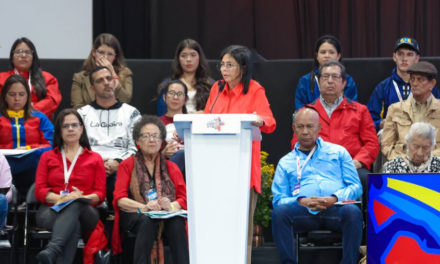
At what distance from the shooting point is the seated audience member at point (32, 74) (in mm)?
5758

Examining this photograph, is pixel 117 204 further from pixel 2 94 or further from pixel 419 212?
pixel 419 212

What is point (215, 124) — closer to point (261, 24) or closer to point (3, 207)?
point (3, 207)

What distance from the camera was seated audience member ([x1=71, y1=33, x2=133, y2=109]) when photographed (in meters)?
5.87

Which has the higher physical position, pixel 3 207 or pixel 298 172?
pixel 298 172

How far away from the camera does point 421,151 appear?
4645mm

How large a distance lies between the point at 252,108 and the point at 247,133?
24.3 inches

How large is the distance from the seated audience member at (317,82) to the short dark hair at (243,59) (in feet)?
5.80

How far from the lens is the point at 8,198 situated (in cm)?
470

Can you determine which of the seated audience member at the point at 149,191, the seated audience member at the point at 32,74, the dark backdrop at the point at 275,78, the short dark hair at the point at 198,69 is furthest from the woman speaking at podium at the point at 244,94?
the dark backdrop at the point at 275,78

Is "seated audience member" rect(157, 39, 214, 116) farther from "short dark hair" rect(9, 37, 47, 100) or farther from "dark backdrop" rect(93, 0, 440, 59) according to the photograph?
"dark backdrop" rect(93, 0, 440, 59)

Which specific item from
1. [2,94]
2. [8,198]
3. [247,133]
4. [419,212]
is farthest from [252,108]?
[2,94]

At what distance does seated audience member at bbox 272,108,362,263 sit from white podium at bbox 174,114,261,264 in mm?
1102

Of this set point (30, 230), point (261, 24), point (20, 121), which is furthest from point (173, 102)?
point (261, 24)

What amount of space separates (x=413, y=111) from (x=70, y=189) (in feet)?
7.68
